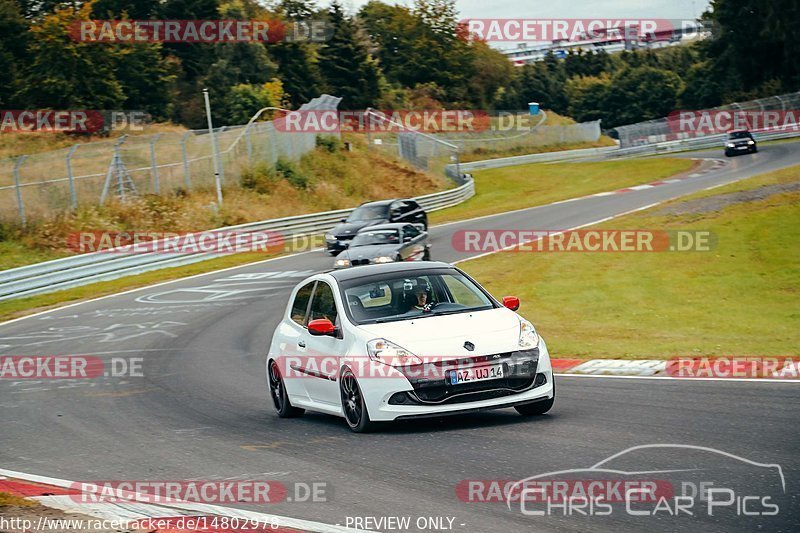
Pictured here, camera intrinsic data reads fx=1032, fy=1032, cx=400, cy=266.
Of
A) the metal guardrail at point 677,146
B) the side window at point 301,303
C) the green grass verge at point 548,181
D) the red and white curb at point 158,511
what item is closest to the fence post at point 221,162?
the green grass verge at point 548,181

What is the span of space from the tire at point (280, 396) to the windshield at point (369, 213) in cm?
2107

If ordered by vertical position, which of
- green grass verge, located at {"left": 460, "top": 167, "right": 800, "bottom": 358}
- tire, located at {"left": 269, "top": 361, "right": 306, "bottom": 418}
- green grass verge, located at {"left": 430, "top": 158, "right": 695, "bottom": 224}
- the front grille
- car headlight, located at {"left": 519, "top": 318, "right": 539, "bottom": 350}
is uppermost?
car headlight, located at {"left": 519, "top": 318, "right": 539, "bottom": 350}

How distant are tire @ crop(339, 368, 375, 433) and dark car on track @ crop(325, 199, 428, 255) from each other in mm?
21458

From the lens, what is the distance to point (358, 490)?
6895mm

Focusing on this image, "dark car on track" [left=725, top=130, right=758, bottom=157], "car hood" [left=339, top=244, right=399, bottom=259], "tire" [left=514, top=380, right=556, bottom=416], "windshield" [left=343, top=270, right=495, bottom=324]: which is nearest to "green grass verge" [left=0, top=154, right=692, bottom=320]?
"dark car on track" [left=725, top=130, right=758, bottom=157]

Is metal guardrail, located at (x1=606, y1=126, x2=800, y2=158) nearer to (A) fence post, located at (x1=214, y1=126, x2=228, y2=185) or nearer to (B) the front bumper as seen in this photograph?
(A) fence post, located at (x1=214, y1=126, x2=228, y2=185)

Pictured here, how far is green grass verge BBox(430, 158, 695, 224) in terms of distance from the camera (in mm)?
48656

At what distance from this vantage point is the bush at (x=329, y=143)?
182 feet

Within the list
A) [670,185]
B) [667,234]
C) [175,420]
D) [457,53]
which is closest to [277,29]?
[457,53]

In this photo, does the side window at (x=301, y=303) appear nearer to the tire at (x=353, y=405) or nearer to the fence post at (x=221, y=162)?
the tire at (x=353, y=405)

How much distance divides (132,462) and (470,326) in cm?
311

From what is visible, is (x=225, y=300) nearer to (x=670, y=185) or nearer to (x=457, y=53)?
(x=670, y=185)

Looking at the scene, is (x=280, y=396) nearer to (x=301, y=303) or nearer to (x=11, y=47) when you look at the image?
(x=301, y=303)

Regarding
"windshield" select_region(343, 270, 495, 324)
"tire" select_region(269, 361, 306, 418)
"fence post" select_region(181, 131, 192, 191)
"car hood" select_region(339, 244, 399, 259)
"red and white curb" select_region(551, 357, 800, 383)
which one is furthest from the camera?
"fence post" select_region(181, 131, 192, 191)
